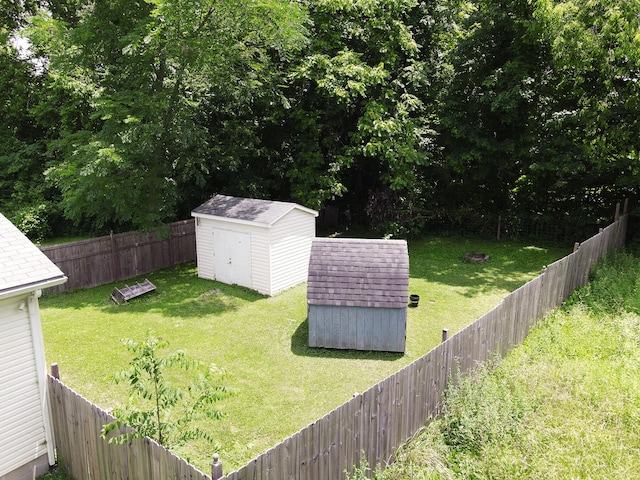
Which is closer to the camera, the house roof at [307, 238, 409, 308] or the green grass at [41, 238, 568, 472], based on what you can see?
the green grass at [41, 238, 568, 472]

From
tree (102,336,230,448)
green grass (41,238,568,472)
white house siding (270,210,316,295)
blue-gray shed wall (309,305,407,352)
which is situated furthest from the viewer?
white house siding (270,210,316,295)

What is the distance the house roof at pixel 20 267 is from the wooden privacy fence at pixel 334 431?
139 centimetres

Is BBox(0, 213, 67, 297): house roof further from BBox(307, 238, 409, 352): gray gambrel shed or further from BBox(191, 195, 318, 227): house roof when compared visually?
BBox(191, 195, 318, 227): house roof

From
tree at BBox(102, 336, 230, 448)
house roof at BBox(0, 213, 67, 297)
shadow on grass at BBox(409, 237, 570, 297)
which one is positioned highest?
house roof at BBox(0, 213, 67, 297)

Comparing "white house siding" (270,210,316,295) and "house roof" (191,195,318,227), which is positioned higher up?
"house roof" (191,195,318,227)

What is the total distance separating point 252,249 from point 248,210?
1.26 meters

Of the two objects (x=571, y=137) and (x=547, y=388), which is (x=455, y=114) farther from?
(x=547, y=388)

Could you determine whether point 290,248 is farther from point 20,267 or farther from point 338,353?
point 20,267

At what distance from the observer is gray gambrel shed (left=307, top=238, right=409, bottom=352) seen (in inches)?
405

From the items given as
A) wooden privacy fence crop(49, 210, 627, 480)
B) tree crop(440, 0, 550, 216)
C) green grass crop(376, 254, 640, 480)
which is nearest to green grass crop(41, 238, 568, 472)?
wooden privacy fence crop(49, 210, 627, 480)

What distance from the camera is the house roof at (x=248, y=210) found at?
46.9 feet

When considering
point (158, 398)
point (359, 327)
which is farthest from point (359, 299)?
point (158, 398)

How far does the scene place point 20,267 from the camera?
21.4 feet

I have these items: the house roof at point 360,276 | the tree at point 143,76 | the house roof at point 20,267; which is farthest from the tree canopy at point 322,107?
the house roof at point 360,276
